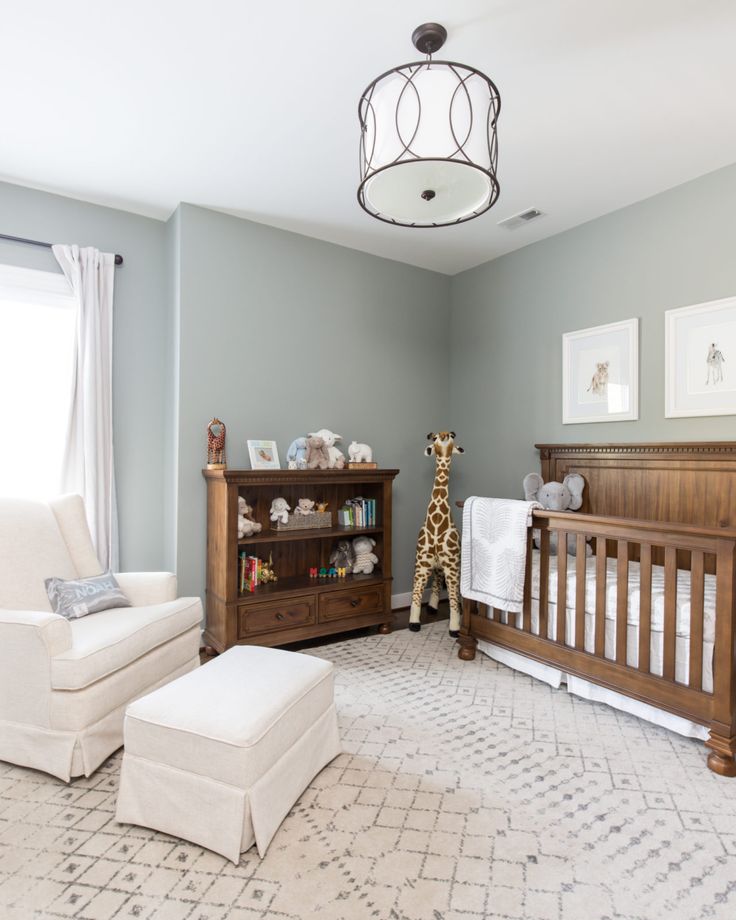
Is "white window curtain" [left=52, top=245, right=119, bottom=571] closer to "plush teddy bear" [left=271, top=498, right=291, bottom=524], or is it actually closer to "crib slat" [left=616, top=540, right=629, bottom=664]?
"plush teddy bear" [left=271, top=498, right=291, bottom=524]

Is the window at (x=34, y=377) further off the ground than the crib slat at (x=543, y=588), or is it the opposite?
the window at (x=34, y=377)

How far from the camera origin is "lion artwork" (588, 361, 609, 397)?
322 cm

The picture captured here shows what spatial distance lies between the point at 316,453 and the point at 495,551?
1.21 meters

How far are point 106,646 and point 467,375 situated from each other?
309 cm

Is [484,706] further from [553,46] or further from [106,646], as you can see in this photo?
[553,46]

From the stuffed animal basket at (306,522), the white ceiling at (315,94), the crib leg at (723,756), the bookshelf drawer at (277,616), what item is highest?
the white ceiling at (315,94)

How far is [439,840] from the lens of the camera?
1576 millimetres

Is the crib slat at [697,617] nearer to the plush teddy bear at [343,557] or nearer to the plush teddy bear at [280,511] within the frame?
the plush teddy bear at [343,557]

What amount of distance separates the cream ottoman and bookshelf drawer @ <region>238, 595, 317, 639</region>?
1156mm

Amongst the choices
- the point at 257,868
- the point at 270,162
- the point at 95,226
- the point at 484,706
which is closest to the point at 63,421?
the point at 95,226

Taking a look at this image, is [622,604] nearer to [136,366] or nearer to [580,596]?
[580,596]

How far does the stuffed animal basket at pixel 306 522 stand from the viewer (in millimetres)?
3254

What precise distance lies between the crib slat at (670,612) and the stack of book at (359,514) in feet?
5.96

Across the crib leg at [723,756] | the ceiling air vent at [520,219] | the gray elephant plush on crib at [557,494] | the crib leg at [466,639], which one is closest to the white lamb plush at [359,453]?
the gray elephant plush on crib at [557,494]
